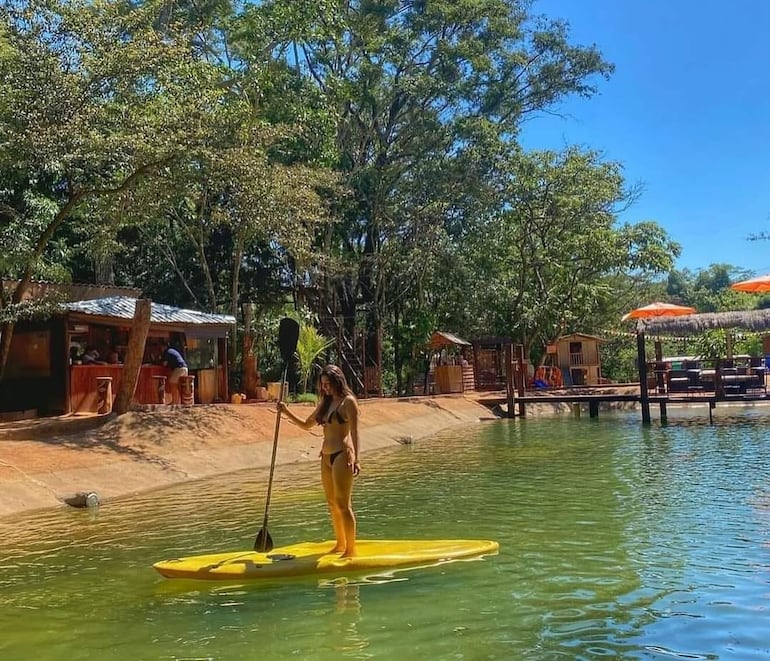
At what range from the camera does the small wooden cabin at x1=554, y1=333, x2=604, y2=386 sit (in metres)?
34.3

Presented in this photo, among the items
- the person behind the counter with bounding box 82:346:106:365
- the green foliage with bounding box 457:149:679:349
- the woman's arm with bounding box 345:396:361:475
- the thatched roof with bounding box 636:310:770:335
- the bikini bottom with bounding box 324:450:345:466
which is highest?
the green foliage with bounding box 457:149:679:349

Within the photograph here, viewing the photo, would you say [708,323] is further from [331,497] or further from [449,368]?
[331,497]

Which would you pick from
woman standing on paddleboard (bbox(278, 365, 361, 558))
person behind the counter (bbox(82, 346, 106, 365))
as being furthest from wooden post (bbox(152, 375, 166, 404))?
woman standing on paddleboard (bbox(278, 365, 361, 558))

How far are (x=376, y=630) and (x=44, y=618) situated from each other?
2784mm

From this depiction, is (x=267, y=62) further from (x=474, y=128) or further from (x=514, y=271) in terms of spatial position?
(x=514, y=271)

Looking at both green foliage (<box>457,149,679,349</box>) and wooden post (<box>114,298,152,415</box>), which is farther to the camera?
green foliage (<box>457,149,679,349</box>)

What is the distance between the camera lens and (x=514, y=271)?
115 ft

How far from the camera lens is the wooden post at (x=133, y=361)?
645 inches

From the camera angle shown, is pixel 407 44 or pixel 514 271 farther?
pixel 514 271

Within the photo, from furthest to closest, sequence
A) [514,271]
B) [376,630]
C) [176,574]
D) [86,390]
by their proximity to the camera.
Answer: [514,271], [86,390], [176,574], [376,630]

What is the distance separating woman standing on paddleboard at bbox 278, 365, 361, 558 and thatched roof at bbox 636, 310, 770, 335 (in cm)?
2497

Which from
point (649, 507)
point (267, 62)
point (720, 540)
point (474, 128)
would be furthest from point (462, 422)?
point (720, 540)

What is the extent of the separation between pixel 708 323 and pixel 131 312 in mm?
22585

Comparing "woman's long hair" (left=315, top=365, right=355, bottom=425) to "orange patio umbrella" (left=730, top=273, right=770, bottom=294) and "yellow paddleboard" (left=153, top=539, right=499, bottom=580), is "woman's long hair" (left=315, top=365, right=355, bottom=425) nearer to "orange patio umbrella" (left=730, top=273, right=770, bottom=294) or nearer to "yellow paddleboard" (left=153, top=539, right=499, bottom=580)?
"yellow paddleboard" (left=153, top=539, right=499, bottom=580)
